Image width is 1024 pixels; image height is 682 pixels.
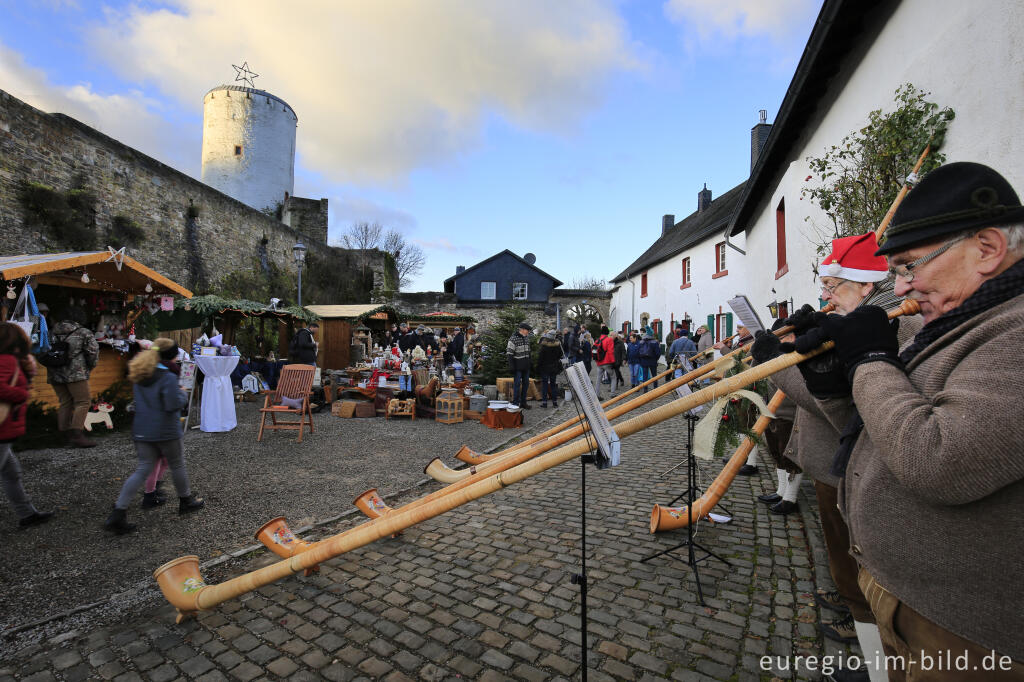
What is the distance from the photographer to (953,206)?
47.8 inches

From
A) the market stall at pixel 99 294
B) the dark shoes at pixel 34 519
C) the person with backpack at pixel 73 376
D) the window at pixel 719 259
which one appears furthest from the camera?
the window at pixel 719 259

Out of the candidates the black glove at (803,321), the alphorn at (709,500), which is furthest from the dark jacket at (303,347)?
the black glove at (803,321)

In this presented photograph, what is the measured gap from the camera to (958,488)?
105 cm

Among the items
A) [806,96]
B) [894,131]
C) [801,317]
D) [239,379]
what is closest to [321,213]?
[239,379]

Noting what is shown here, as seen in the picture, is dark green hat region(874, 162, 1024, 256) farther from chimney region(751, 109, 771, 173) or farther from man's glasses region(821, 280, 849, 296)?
chimney region(751, 109, 771, 173)

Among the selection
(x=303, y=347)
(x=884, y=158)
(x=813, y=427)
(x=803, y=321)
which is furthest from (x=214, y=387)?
(x=884, y=158)

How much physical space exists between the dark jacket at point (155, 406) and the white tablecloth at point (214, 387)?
3.77 m

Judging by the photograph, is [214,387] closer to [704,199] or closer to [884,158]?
[884,158]

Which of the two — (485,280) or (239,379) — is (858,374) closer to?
(239,379)

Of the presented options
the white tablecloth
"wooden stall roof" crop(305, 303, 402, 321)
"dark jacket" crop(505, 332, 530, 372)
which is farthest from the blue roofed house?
the white tablecloth

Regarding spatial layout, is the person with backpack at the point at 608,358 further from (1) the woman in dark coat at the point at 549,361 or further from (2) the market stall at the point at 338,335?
(2) the market stall at the point at 338,335

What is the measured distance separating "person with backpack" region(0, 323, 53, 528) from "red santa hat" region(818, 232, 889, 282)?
232 inches

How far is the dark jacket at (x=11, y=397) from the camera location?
12.9ft

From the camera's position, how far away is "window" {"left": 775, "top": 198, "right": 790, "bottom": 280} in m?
10.4
